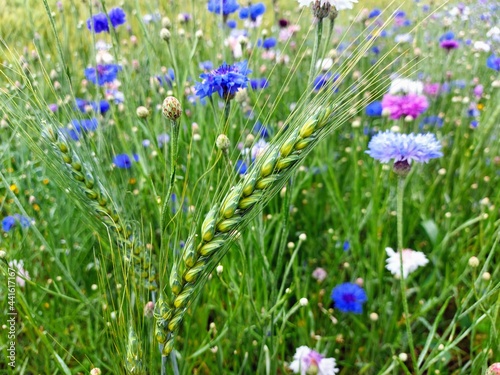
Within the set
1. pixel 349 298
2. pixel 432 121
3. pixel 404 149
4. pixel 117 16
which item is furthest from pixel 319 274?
pixel 117 16

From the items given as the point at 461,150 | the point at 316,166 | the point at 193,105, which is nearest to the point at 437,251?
the point at 316,166

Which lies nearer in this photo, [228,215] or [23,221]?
[228,215]

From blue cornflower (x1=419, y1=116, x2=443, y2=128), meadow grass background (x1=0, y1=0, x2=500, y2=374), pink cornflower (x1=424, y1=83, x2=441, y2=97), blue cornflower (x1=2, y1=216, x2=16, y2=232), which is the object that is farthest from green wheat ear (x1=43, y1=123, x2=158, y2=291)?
pink cornflower (x1=424, y1=83, x2=441, y2=97)

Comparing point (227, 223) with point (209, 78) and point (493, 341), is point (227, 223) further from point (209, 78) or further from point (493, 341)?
point (493, 341)

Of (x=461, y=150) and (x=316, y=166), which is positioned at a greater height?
(x=461, y=150)

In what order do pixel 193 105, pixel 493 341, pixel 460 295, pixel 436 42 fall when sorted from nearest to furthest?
pixel 493 341 < pixel 460 295 < pixel 193 105 < pixel 436 42

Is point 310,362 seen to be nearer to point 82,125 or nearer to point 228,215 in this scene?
point 228,215

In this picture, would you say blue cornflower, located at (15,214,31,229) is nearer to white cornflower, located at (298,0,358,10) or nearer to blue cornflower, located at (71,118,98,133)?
blue cornflower, located at (71,118,98,133)

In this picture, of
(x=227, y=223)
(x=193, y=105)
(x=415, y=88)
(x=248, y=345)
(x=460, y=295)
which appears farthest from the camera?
(x=193, y=105)

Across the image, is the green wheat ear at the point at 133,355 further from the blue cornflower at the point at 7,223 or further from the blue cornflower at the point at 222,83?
the blue cornflower at the point at 7,223
